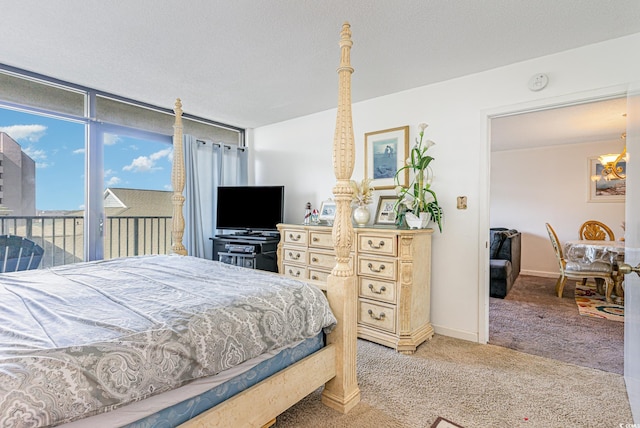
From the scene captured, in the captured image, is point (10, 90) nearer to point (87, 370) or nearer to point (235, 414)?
point (87, 370)

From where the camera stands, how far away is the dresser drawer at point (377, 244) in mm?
2619

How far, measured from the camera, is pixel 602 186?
17.2 ft

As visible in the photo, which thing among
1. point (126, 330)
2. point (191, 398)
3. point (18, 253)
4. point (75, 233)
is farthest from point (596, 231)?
point (18, 253)

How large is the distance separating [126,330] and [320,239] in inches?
86.1

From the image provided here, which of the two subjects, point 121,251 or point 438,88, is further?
point 121,251

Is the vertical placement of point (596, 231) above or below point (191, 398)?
above

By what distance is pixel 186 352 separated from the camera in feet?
3.56

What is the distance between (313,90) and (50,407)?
306cm

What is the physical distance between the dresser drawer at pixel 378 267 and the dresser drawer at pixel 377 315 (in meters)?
0.26

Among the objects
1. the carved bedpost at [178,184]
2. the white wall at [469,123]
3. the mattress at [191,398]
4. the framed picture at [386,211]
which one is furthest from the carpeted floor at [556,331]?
the carved bedpost at [178,184]

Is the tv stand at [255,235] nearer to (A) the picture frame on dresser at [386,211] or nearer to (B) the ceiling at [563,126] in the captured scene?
(A) the picture frame on dresser at [386,211]

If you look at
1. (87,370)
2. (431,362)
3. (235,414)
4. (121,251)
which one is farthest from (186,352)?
(121,251)

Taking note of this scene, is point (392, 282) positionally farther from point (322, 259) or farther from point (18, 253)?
point (18, 253)

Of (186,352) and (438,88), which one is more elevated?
(438,88)
